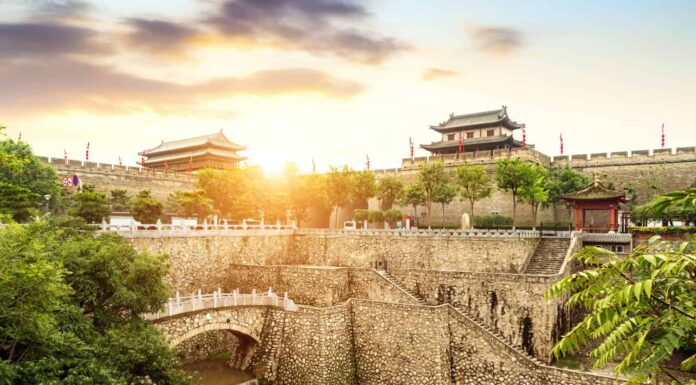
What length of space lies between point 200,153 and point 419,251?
3356 cm

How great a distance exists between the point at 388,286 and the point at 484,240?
659 cm

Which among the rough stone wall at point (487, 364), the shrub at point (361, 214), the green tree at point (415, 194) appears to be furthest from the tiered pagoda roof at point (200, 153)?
the rough stone wall at point (487, 364)

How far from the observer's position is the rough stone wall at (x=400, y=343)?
74.6 feet

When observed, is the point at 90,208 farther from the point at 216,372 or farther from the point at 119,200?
the point at 119,200

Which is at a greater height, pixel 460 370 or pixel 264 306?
pixel 264 306

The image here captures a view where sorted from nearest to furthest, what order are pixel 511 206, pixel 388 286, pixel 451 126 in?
pixel 388 286
pixel 511 206
pixel 451 126

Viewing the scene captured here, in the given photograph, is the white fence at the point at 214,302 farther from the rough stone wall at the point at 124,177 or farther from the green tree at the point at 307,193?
the rough stone wall at the point at 124,177

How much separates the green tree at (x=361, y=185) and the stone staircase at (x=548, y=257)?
18058mm

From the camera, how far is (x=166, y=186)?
4916cm

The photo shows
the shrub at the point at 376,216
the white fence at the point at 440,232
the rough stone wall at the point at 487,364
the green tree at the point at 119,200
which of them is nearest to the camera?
the rough stone wall at the point at 487,364

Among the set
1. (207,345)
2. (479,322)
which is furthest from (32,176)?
(479,322)

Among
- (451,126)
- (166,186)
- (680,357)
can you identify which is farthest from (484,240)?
(166,186)

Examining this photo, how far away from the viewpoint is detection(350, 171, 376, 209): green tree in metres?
43.1

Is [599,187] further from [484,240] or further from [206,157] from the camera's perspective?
[206,157]
